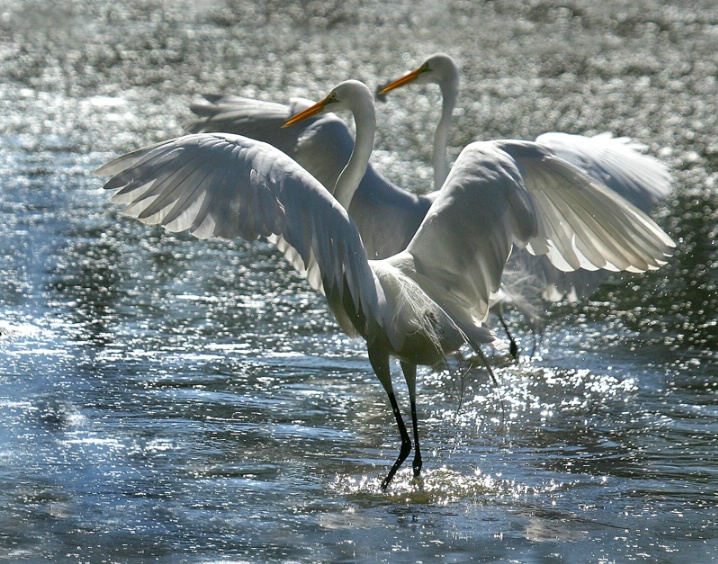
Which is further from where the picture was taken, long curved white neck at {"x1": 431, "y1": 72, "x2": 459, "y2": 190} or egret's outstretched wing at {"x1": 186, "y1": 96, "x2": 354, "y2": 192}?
long curved white neck at {"x1": 431, "y1": 72, "x2": 459, "y2": 190}

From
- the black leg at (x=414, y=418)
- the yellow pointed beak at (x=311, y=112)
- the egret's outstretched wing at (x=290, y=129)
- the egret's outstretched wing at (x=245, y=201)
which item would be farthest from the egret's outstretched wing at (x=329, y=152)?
the egret's outstretched wing at (x=245, y=201)

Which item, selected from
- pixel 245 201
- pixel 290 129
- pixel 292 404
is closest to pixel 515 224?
pixel 245 201

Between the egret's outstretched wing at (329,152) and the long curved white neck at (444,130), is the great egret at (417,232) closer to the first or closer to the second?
the egret's outstretched wing at (329,152)

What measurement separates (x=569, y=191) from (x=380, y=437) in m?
1.39

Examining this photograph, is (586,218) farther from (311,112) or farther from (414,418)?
(311,112)

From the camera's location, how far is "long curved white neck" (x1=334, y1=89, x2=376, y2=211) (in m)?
5.64

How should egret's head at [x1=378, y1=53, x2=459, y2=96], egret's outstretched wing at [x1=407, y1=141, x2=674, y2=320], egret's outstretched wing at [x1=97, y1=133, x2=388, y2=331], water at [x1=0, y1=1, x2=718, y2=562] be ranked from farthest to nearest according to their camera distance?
egret's head at [x1=378, y1=53, x2=459, y2=96], egret's outstretched wing at [x1=407, y1=141, x2=674, y2=320], egret's outstretched wing at [x1=97, y1=133, x2=388, y2=331], water at [x1=0, y1=1, x2=718, y2=562]

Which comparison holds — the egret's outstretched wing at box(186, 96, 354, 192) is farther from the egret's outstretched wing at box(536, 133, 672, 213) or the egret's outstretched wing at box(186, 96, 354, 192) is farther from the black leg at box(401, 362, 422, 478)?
the black leg at box(401, 362, 422, 478)

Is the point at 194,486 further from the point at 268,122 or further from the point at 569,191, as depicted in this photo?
the point at 268,122

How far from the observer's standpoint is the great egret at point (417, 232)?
15.0 feet

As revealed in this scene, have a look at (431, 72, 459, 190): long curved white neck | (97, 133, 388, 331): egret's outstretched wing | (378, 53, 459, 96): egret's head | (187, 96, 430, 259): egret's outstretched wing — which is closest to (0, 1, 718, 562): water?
(187, 96, 430, 259): egret's outstretched wing

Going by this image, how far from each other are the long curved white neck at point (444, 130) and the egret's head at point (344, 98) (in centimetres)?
147

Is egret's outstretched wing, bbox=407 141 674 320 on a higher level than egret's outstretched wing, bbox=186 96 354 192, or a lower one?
lower

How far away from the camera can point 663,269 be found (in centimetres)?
830
